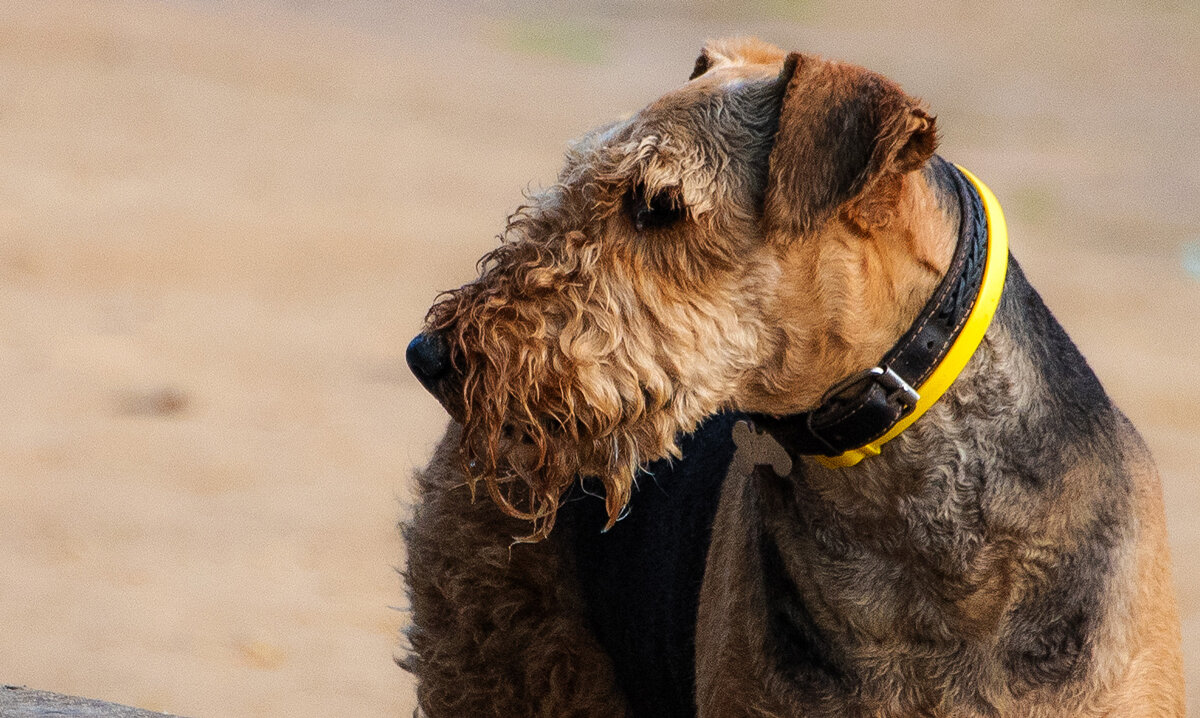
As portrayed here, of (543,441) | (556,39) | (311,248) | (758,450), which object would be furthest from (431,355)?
(556,39)

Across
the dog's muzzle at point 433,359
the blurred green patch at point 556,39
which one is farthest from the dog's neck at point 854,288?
the blurred green patch at point 556,39

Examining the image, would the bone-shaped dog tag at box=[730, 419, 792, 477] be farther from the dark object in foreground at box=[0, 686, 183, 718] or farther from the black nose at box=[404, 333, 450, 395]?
the dark object in foreground at box=[0, 686, 183, 718]

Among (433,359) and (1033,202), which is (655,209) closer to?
(433,359)

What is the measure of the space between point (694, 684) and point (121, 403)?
21.4 feet

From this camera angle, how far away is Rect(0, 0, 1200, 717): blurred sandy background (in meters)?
7.17

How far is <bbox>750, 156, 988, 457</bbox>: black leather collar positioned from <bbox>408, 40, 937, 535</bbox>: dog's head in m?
0.04

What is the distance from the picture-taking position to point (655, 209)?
297 cm

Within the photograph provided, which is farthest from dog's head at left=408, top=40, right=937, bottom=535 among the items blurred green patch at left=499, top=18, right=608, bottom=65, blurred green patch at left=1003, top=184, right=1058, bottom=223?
blurred green patch at left=499, top=18, right=608, bottom=65

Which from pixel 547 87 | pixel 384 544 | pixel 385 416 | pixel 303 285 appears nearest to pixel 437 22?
pixel 547 87

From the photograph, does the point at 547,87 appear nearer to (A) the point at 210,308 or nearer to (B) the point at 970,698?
(A) the point at 210,308

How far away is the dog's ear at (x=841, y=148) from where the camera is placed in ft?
9.12

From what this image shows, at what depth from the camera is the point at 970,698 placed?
294cm

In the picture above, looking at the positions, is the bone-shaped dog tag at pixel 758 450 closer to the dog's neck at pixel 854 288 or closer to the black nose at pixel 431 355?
the dog's neck at pixel 854 288

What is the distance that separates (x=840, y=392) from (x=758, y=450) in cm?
30
